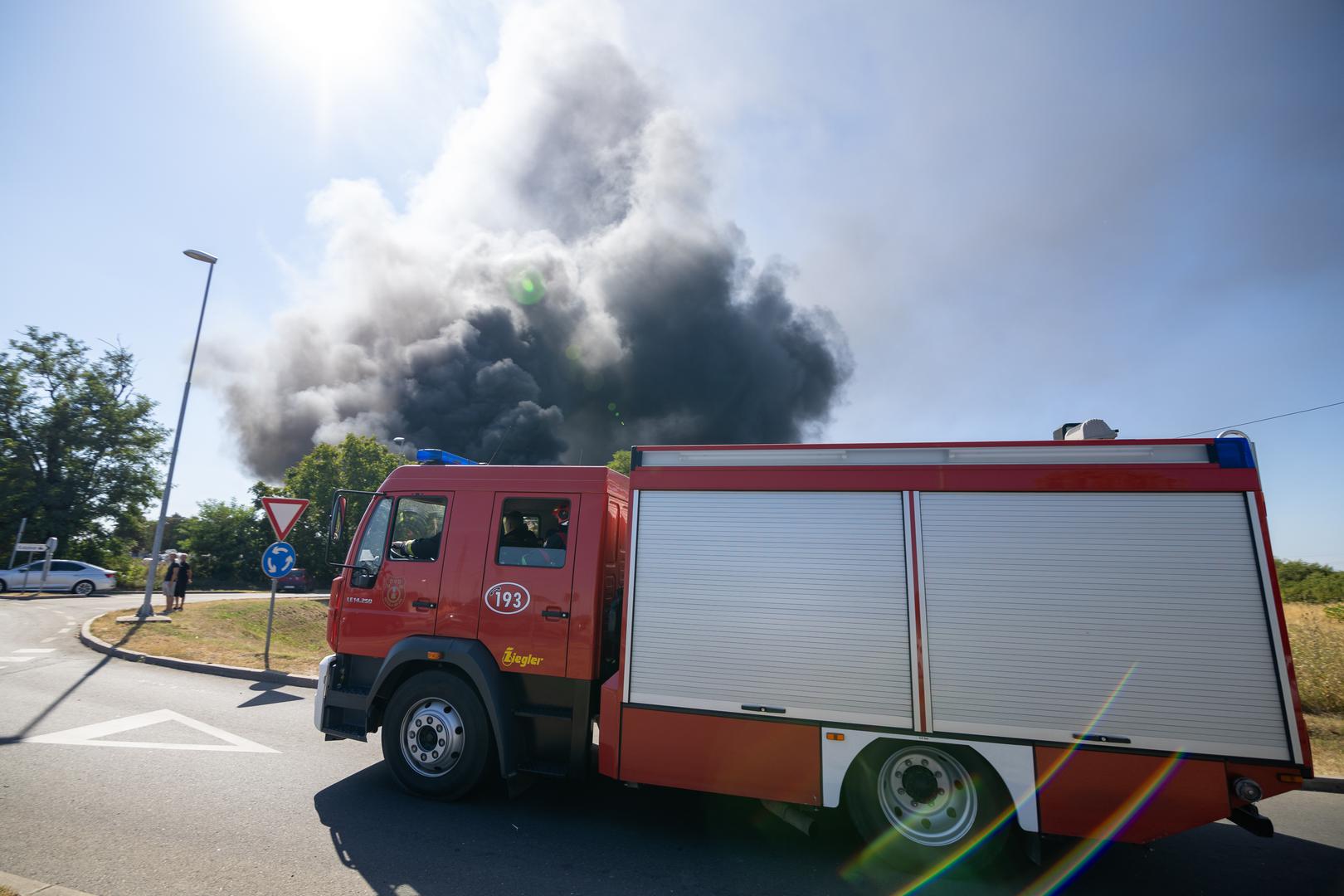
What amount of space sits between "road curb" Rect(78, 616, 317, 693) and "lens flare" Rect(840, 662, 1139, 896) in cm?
770

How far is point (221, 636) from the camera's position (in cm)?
1366

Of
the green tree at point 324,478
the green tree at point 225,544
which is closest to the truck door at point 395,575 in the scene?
the green tree at point 324,478

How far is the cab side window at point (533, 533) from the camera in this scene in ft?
15.8

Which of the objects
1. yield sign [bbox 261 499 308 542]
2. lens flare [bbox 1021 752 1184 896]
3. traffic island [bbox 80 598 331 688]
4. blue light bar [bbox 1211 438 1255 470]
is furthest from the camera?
yield sign [bbox 261 499 308 542]

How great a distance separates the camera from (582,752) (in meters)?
4.42

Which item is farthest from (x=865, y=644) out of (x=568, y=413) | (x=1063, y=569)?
(x=568, y=413)

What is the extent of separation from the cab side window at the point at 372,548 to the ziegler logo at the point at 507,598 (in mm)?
1136

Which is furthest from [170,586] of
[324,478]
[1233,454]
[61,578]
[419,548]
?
[324,478]

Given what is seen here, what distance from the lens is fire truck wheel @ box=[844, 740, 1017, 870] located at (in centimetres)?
375

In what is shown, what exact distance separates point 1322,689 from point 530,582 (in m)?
10.3

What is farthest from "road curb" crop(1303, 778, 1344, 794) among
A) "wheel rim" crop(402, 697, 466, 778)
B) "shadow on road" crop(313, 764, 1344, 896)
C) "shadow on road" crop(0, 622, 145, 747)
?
"shadow on road" crop(0, 622, 145, 747)

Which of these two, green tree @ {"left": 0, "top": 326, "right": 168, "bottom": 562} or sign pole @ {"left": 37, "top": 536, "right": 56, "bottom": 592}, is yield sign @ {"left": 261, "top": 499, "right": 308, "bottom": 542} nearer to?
sign pole @ {"left": 37, "top": 536, "right": 56, "bottom": 592}

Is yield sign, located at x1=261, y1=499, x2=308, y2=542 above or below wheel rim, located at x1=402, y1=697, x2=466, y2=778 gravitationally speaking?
above

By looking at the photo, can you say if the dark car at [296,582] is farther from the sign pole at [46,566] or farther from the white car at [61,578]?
the sign pole at [46,566]
